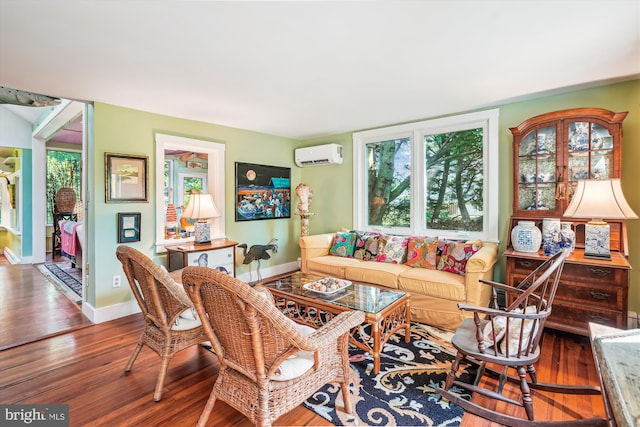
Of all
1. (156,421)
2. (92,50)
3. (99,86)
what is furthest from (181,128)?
(156,421)

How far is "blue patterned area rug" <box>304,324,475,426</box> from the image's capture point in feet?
5.67

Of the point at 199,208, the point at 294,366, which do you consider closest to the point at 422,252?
the point at 294,366

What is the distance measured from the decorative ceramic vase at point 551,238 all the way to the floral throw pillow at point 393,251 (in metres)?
1.38

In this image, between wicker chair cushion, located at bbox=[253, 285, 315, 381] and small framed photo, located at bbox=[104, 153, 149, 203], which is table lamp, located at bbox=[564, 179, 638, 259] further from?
small framed photo, located at bbox=[104, 153, 149, 203]

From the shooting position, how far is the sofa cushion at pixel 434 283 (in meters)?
2.86

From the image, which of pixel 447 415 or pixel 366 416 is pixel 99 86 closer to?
pixel 366 416

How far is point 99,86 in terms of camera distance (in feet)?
8.93

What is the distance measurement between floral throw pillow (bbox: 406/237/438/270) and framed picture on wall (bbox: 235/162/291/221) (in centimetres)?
230

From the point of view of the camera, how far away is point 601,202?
238 centimetres

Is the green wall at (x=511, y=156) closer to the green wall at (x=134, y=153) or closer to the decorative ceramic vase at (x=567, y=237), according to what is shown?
the decorative ceramic vase at (x=567, y=237)

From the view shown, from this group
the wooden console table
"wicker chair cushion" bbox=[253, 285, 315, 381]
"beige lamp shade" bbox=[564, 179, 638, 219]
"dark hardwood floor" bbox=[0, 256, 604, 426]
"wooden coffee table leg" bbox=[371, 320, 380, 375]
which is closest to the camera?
the wooden console table

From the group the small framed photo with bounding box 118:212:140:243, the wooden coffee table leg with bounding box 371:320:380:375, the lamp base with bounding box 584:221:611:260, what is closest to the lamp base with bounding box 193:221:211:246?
the small framed photo with bounding box 118:212:140:243

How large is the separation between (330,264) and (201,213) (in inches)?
66.0

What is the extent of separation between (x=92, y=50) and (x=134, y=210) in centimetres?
182
